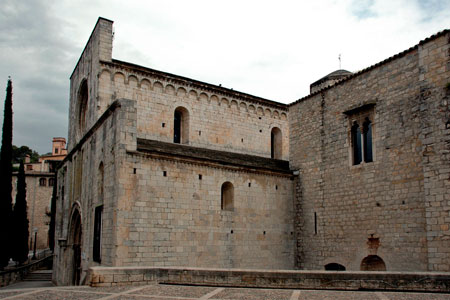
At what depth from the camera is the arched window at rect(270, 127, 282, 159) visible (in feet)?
83.0

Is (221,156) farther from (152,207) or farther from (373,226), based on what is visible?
(373,226)

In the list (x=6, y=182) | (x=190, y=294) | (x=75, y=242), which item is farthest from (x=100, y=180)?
(x=6, y=182)

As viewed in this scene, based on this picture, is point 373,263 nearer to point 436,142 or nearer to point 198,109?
point 436,142

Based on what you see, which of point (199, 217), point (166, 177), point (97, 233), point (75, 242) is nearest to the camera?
point (166, 177)

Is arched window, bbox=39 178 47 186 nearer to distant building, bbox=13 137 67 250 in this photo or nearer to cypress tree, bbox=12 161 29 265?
distant building, bbox=13 137 67 250

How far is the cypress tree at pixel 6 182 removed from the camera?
25625mm

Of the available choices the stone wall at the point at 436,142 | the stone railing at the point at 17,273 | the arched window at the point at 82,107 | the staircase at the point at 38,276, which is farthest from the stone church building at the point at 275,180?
the staircase at the point at 38,276

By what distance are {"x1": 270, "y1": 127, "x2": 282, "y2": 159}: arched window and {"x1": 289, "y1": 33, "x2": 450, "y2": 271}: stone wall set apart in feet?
19.6

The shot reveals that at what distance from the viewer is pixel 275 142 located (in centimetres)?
2564

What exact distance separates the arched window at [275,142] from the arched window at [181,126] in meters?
6.11

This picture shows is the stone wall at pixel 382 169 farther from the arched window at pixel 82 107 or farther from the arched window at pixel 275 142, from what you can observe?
Answer: the arched window at pixel 82 107

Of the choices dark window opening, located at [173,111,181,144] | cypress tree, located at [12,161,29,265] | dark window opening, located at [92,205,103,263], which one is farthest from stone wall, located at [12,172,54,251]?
dark window opening, located at [92,205,103,263]

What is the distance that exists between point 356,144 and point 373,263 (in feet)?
15.2

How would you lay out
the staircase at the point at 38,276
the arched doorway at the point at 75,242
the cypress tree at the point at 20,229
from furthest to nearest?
1. the cypress tree at the point at 20,229
2. the staircase at the point at 38,276
3. the arched doorway at the point at 75,242
